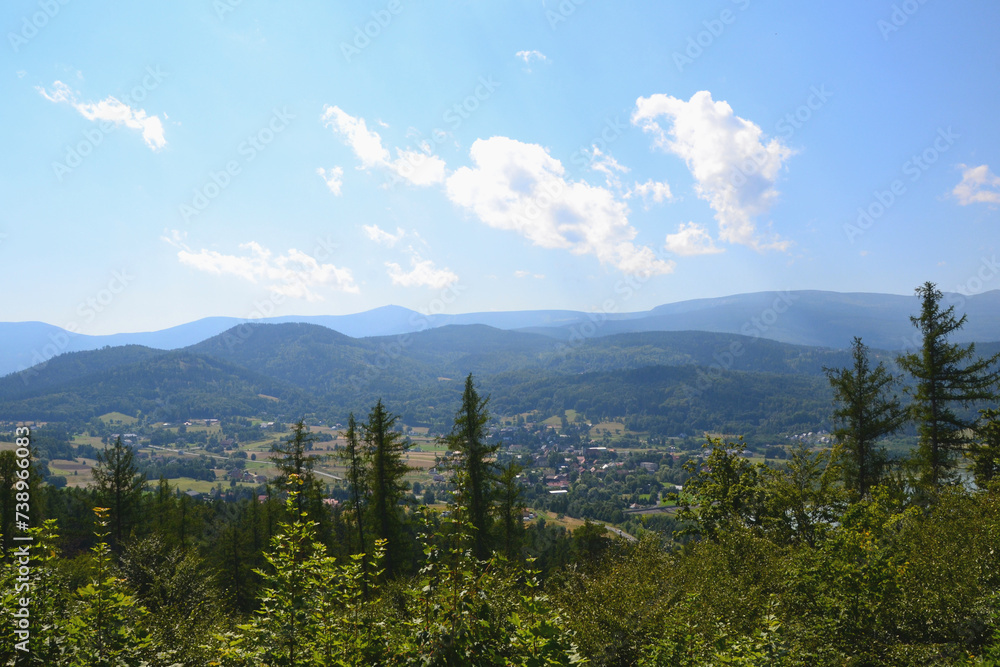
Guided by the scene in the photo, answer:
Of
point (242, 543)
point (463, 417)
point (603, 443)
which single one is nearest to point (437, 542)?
point (463, 417)

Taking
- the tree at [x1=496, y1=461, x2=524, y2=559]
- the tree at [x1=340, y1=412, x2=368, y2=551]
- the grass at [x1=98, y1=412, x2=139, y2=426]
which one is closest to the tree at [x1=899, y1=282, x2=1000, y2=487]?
the tree at [x1=496, y1=461, x2=524, y2=559]

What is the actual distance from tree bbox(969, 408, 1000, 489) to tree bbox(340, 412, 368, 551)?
2233 centimetres

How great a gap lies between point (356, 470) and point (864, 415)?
22.3 metres

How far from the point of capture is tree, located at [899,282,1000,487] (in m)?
18.2

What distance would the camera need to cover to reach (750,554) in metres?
9.41

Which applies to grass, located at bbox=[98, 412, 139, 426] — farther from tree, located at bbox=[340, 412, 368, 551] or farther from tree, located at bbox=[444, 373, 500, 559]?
tree, located at bbox=[444, 373, 500, 559]

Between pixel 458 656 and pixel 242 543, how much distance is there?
29687 millimetres

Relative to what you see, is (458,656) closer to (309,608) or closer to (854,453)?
(309,608)

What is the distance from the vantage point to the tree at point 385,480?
2152cm

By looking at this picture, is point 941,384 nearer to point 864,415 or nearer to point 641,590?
point 864,415

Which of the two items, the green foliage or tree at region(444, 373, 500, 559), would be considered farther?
tree at region(444, 373, 500, 559)

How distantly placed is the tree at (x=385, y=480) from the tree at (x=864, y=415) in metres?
19.2

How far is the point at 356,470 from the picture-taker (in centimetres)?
2208

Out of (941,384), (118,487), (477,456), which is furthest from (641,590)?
(118,487)
